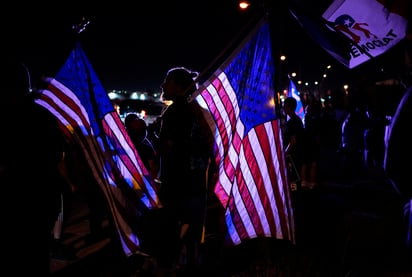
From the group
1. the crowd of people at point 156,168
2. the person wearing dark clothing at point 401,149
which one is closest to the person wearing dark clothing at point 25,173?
the crowd of people at point 156,168

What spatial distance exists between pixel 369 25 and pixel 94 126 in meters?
3.21

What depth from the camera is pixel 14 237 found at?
2.06 m

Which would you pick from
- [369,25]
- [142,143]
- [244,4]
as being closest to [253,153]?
[369,25]

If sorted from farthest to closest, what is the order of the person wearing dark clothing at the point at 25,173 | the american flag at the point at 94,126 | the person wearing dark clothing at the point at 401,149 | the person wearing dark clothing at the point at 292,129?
the person wearing dark clothing at the point at 292,129, the american flag at the point at 94,126, the person wearing dark clothing at the point at 25,173, the person wearing dark clothing at the point at 401,149

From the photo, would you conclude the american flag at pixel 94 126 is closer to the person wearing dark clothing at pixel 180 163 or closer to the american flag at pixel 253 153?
the person wearing dark clothing at pixel 180 163

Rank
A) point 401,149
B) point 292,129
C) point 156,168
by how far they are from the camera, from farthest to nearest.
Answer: point 292,129
point 156,168
point 401,149

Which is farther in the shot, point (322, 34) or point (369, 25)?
point (369, 25)

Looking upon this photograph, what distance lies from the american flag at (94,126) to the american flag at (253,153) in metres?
0.94

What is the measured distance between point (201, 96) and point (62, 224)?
301cm

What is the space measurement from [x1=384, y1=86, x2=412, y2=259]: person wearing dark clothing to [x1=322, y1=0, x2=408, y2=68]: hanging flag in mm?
1966

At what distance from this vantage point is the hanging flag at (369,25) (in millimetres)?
3596

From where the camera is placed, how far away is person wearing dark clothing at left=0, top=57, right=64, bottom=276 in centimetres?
206

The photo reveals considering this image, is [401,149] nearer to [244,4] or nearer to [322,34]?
[322,34]

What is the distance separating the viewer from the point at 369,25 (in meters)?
3.76
